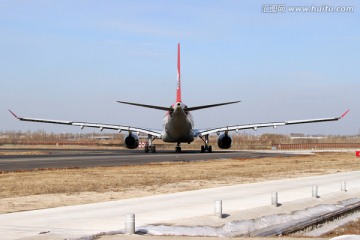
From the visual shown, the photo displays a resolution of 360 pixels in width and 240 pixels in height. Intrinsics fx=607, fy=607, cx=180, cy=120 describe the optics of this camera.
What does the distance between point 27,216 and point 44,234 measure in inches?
138

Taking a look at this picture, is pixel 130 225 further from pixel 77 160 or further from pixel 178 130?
pixel 178 130

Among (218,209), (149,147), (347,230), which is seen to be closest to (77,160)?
(149,147)

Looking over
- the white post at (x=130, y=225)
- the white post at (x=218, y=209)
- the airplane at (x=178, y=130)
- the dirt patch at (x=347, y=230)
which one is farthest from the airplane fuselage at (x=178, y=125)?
the white post at (x=130, y=225)

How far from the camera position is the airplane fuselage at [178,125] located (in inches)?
2461

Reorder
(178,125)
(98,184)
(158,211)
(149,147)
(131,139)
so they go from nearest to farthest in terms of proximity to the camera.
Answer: (158,211) → (98,184) → (178,125) → (131,139) → (149,147)

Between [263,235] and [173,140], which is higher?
[173,140]

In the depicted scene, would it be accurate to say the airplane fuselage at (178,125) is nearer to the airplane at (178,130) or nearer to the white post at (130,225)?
the airplane at (178,130)

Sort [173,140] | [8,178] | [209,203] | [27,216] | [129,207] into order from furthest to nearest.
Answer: [173,140]
[8,178]
[209,203]
[129,207]
[27,216]

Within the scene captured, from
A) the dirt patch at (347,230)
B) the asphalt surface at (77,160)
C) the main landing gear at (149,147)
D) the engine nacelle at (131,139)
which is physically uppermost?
the engine nacelle at (131,139)

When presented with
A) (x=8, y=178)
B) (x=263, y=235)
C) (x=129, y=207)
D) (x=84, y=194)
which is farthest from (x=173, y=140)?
(x=263, y=235)

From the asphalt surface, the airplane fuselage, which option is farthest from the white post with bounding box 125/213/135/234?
the airplane fuselage

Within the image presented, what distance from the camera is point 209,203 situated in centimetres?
1998

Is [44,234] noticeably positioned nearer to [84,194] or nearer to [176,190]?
[84,194]

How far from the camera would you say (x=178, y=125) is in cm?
6500
